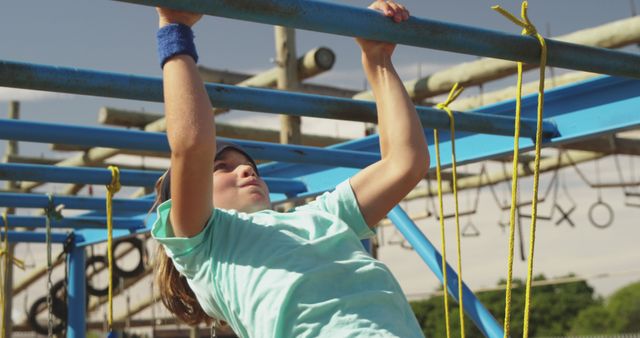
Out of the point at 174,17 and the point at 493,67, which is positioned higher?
the point at 493,67

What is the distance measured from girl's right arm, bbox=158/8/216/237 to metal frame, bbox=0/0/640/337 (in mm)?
149

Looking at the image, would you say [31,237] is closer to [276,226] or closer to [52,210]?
[52,210]

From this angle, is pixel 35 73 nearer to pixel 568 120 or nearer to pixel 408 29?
pixel 408 29

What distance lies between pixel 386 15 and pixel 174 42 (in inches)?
19.6

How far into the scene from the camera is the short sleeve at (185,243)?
78.2 inches

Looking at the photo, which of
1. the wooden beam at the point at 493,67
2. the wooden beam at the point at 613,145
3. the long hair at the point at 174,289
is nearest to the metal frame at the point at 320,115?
the long hair at the point at 174,289

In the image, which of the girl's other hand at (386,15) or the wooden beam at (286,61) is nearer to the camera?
the girl's other hand at (386,15)

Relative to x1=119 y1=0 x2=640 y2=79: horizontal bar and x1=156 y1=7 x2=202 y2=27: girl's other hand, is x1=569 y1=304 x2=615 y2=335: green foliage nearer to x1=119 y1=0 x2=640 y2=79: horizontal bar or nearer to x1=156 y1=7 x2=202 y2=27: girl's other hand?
x1=119 y1=0 x2=640 y2=79: horizontal bar

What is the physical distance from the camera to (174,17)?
78.7 inches

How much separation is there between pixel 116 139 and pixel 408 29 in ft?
6.04

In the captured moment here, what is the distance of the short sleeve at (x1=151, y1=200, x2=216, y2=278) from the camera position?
199 centimetres

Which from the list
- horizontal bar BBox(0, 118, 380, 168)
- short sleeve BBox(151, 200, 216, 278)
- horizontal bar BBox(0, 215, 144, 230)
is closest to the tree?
horizontal bar BBox(0, 215, 144, 230)

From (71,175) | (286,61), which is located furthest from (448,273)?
(286,61)

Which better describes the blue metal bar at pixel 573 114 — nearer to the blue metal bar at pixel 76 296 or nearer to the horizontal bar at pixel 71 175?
the horizontal bar at pixel 71 175
